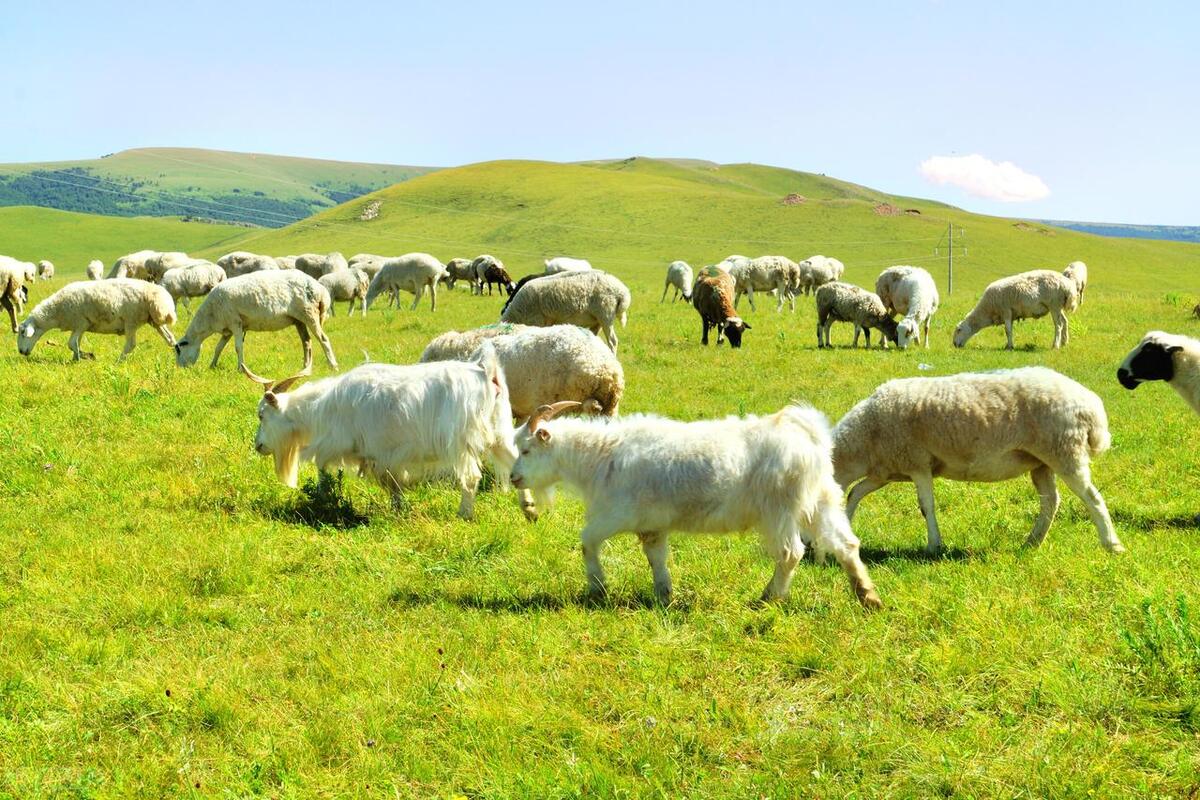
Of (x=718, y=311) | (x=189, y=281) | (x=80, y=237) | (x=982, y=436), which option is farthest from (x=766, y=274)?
(x=80, y=237)

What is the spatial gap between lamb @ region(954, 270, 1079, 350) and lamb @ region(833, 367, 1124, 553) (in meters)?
13.6

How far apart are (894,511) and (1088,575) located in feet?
8.75

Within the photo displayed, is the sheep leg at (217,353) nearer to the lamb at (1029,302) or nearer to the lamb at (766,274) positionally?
the lamb at (1029,302)

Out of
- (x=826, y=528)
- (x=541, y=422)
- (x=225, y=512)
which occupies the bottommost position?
(x=225, y=512)

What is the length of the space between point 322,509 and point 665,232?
67011 mm

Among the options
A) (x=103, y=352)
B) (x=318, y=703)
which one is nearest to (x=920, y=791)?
(x=318, y=703)

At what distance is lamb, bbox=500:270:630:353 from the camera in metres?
17.2

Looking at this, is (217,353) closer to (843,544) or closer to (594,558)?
(594,558)

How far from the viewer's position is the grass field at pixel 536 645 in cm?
409

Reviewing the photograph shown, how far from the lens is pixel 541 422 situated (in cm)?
664

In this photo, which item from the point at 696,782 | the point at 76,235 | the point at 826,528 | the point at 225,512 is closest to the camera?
the point at 696,782

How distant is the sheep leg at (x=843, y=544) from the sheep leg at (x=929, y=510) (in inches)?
70.0

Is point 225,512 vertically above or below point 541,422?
below

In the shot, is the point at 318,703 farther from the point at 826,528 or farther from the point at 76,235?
the point at 76,235
